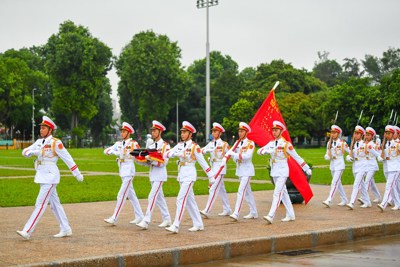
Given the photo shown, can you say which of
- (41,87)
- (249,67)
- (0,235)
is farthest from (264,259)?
(249,67)

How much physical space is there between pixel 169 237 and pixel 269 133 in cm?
559

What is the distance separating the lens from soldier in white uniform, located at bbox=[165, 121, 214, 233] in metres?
13.5

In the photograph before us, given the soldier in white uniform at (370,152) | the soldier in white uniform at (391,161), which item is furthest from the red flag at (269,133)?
the soldier in white uniform at (370,152)

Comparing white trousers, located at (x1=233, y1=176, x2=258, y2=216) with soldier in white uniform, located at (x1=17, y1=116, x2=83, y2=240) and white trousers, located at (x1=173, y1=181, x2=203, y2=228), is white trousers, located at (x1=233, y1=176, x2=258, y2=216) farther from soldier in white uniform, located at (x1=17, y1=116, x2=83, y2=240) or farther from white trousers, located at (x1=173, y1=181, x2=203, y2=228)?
soldier in white uniform, located at (x1=17, y1=116, x2=83, y2=240)

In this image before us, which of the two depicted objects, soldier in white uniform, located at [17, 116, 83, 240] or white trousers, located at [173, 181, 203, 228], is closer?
soldier in white uniform, located at [17, 116, 83, 240]

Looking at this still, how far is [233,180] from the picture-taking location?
98.2 feet

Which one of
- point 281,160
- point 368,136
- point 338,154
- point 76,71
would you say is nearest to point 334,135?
point 338,154

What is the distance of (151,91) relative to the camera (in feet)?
305

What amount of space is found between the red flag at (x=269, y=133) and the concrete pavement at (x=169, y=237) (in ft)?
2.36

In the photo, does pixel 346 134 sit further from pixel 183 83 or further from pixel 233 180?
pixel 233 180

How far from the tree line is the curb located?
63017mm

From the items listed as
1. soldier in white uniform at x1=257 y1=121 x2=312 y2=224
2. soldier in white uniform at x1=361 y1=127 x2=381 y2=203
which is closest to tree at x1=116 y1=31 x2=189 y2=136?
soldier in white uniform at x1=361 y1=127 x2=381 y2=203

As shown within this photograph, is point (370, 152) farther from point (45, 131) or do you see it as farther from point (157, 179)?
point (45, 131)

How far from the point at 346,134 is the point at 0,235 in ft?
293
